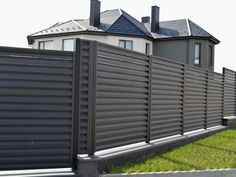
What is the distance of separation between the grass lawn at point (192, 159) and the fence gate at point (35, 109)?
1.14 meters

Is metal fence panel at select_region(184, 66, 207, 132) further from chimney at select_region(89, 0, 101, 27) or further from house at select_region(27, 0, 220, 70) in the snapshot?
chimney at select_region(89, 0, 101, 27)

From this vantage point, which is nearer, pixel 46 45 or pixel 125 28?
pixel 125 28

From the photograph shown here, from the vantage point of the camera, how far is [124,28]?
78.0 ft

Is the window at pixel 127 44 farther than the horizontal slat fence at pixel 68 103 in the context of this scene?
Yes

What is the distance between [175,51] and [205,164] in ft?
66.2

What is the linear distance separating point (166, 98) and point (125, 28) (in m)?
17.1

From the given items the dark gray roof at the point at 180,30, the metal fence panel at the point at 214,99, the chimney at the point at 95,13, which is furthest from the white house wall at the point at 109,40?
the metal fence panel at the point at 214,99

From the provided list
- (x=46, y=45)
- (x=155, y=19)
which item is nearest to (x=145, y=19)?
(x=155, y=19)

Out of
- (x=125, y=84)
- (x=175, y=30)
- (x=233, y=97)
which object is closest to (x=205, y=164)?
(x=125, y=84)

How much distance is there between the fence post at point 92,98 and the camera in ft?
16.0

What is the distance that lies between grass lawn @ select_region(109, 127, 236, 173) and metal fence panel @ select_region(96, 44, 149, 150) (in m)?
0.53

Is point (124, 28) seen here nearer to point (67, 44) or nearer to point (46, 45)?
point (67, 44)

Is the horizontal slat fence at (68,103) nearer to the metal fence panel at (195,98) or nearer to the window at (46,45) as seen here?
the metal fence panel at (195,98)

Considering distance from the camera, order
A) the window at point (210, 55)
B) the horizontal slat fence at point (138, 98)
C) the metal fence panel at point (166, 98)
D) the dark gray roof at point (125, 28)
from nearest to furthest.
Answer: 1. the horizontal slat fence at point (138, 98)
2. the metal fence panel at point (166, 98)
3. the dark gray roof at point (125, 28)
4. the window at point (210, 55)
